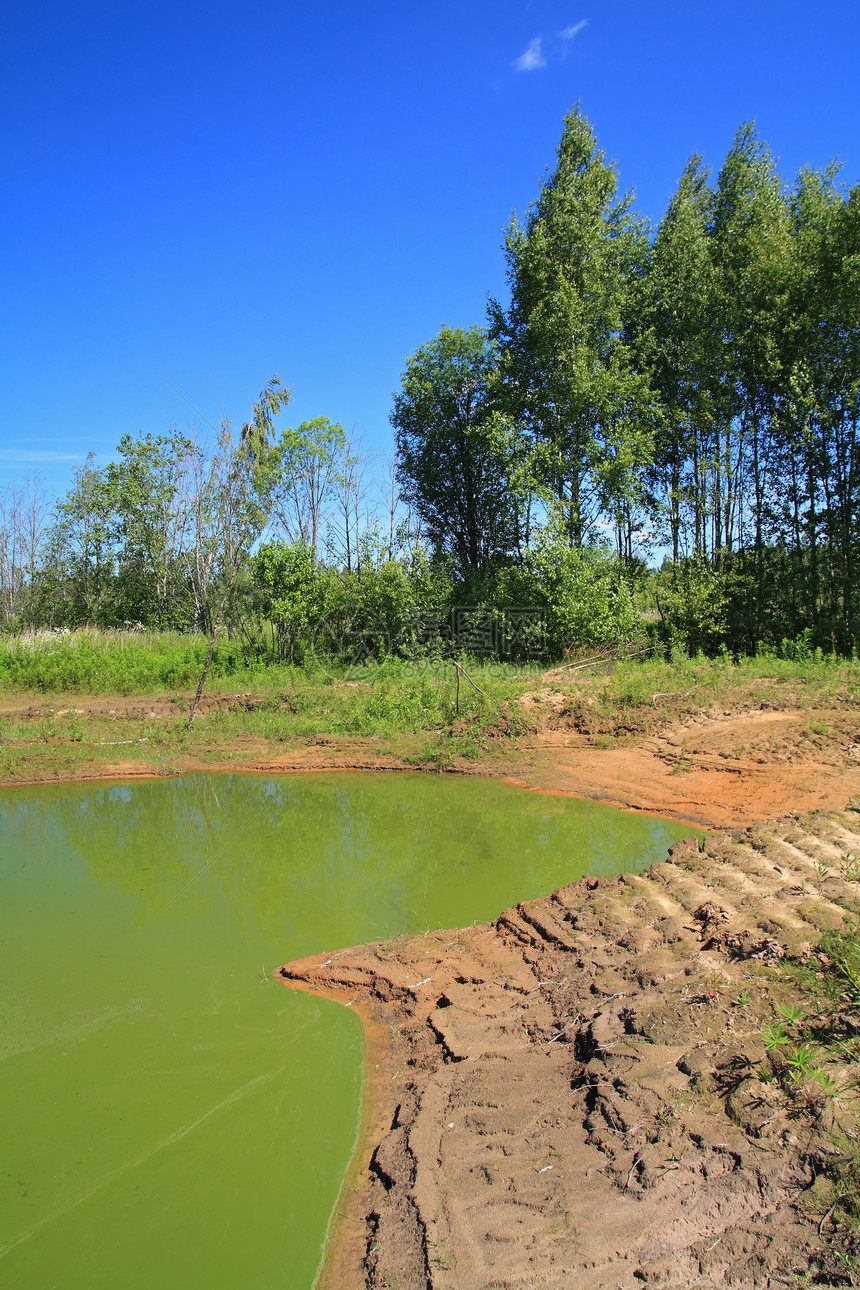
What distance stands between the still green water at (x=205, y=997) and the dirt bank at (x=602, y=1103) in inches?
16.2

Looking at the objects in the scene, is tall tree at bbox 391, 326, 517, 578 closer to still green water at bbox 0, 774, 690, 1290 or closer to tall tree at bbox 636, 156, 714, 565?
tall tree at bbox 636, 156, 714, 565

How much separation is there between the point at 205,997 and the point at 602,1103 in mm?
3202

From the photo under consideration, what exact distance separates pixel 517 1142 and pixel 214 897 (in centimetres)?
469

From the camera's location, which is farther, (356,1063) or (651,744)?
(651,744)

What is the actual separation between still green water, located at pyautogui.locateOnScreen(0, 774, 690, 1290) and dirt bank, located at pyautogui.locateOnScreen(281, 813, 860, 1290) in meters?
0.41

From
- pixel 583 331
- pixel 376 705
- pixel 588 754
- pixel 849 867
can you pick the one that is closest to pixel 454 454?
pixel 583 331

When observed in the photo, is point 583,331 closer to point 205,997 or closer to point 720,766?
point 720,766

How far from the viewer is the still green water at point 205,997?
3.31 metres

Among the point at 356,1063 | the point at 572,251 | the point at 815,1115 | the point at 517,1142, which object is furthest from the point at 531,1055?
the point at 572,251

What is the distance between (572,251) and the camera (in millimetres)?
18938

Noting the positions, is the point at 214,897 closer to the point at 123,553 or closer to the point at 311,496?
the point at 311,496

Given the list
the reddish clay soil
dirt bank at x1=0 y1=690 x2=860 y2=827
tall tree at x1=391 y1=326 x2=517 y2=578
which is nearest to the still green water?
the reddish clay soil

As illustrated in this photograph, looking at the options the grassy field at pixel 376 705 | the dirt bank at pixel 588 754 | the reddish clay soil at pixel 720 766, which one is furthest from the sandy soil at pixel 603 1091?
the grassy field at pixel 376 705

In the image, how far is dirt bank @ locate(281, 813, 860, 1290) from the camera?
2.58 m
